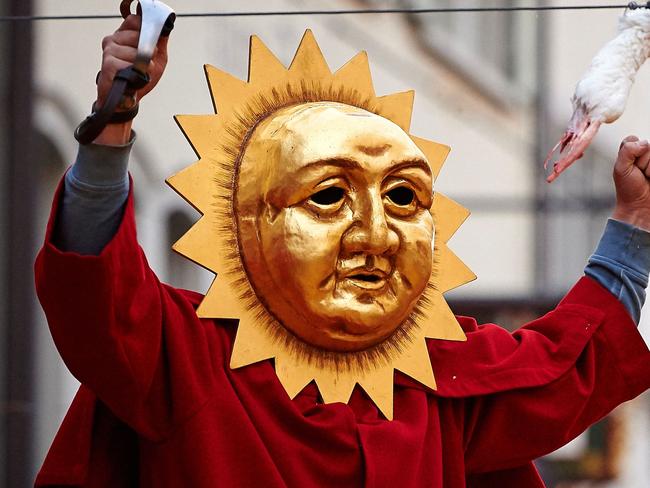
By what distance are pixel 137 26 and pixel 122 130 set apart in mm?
139

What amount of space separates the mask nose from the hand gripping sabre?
428 mm

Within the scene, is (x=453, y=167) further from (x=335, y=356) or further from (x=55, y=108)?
(x=335, y=356)

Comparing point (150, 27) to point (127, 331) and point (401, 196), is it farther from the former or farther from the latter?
point (401, 196)

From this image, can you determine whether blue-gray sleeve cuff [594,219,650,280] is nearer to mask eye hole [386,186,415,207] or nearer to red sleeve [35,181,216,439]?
mask eye hole [386,186,415,207]

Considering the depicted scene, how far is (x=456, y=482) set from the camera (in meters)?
2.53

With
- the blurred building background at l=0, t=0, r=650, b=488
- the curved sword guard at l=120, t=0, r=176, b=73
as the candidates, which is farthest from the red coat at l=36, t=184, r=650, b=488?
the blurred building background at l=0, t=0, r=650, b=488

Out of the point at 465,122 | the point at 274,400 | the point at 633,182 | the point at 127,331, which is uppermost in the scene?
the point at 465,122

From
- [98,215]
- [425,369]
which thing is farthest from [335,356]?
[98,215]

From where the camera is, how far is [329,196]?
249 centimetres

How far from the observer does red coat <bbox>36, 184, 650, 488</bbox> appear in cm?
223

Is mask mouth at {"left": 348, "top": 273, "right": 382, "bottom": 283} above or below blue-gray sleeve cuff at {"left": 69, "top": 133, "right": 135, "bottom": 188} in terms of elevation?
below

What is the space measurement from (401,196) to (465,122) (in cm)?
466

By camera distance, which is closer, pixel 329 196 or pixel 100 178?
pixel 100 178

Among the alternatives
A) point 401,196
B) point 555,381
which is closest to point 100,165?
point 401,196
